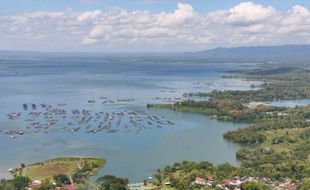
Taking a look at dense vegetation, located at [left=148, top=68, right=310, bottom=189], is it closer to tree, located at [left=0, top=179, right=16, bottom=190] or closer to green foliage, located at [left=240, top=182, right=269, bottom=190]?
green foliage, located at [left=240, top=182, right=269, bottom=190]

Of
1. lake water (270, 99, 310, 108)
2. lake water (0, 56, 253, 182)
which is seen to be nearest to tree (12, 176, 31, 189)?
lake water (0, 56, 253, 182)

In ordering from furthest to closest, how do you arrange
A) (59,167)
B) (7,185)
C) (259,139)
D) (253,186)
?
(259,139) < (59,167) < (253,186) < (7,185)

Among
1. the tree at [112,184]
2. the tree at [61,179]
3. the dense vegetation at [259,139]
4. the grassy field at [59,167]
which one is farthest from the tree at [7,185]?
the dense vegetation at [259,139]

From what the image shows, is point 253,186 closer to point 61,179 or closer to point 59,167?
point 61,179

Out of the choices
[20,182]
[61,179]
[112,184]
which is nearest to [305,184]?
[112,184]

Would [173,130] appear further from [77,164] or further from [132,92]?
[132,92]

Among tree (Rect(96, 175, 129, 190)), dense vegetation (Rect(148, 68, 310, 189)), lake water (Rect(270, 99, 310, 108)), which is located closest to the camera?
tree (Rect(96, 175, 129, 190))

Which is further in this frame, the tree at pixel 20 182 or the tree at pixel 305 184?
the tree at pixel 20 182

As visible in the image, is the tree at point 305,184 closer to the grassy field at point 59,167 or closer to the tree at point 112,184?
the tree at point 112,184

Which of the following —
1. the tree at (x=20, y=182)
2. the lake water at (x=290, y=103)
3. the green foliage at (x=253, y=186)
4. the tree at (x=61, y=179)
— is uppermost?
the tree at (x=20, y=182)
